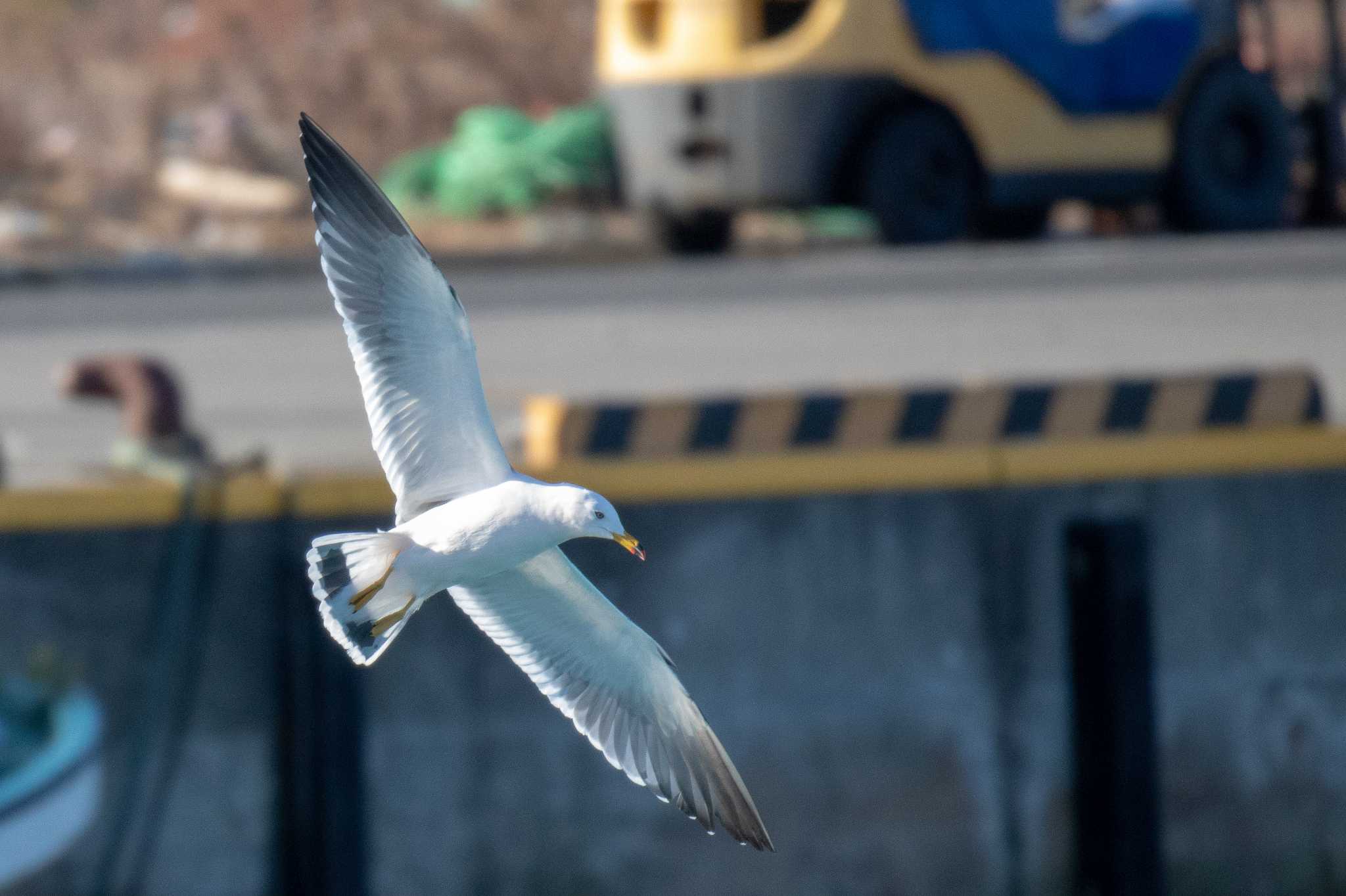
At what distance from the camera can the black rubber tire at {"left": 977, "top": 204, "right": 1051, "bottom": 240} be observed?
9633mm

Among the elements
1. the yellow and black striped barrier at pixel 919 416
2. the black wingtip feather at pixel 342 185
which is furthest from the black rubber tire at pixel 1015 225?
the black wingtip feather at pixel 342 185

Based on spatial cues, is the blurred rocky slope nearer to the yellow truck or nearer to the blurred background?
the yellow truck

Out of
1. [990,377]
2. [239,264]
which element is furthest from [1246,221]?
[239,264]

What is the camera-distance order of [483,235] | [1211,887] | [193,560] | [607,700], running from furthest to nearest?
[483,235] → [1211,887] → [193,560] → [607,700]

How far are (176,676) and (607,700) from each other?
247 centimetres

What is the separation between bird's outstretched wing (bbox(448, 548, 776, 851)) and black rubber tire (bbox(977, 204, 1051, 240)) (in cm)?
553

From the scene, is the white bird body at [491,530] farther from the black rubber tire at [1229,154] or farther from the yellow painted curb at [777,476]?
the black rubber tire at [1229,154]

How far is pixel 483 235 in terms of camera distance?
14.1 m

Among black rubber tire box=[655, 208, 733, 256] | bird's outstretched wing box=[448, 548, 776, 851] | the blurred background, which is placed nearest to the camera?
bird's outstretched wing box=[448, 548, 776, 851]

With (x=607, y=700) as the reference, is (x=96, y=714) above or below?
below

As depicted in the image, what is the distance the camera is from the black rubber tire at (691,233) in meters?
9.20

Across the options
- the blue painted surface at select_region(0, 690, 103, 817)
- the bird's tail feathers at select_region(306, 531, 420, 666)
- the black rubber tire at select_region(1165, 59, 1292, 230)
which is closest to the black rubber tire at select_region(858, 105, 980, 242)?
the black rubber tire at select_region(1165, 59, 1292, 230)

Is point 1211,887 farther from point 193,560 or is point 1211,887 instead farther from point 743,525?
point 193,560

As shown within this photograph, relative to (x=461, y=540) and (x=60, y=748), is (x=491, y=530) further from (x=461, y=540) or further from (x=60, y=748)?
(x=60, y=748)
